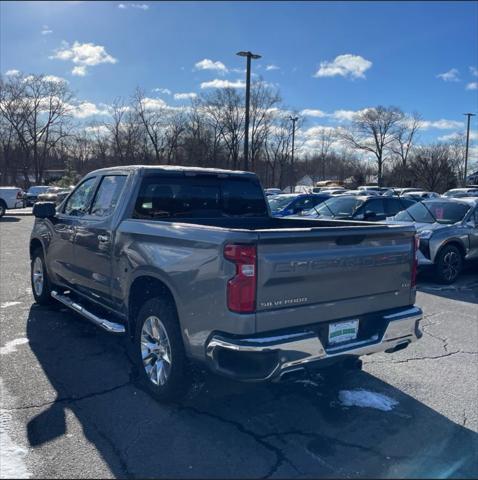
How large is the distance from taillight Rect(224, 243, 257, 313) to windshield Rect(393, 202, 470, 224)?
768cm

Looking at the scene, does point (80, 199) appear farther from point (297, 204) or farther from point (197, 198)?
point (297, 204)

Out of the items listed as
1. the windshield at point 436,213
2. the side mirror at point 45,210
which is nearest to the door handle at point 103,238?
the side mirror at point 45,210

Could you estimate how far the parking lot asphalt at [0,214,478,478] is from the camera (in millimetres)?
3156

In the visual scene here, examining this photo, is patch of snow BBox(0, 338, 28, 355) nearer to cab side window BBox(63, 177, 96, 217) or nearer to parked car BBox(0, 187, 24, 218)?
cab side window BBox(63, 177, 96, 217)

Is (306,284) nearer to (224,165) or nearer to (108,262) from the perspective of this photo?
(108,262)

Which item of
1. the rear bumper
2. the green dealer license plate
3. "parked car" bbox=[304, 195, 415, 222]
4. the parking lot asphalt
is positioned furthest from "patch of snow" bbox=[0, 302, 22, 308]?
"parked car" bbox=[304, 195, 415, 222]

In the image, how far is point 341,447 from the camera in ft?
11.1

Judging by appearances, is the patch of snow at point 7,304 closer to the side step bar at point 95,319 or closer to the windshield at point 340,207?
the side step bar at point 95,319

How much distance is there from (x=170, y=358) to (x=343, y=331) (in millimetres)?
1360

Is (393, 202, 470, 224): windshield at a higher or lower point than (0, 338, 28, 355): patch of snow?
higher

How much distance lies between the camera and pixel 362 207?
41.9 ft

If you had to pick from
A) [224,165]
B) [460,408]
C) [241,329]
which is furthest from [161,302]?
[224,165]

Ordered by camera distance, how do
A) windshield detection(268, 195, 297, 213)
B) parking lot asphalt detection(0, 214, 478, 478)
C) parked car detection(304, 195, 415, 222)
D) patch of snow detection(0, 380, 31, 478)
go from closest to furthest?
1. patch of snow detection(0, 380, 31, 478)
2. parking lot asphalt detection(0, 214, 478, 478)
3. parked car detection(304, 195, 415, 222)
4. windshield detection(268, 195, 297, 213)

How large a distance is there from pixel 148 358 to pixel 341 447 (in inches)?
68.7
